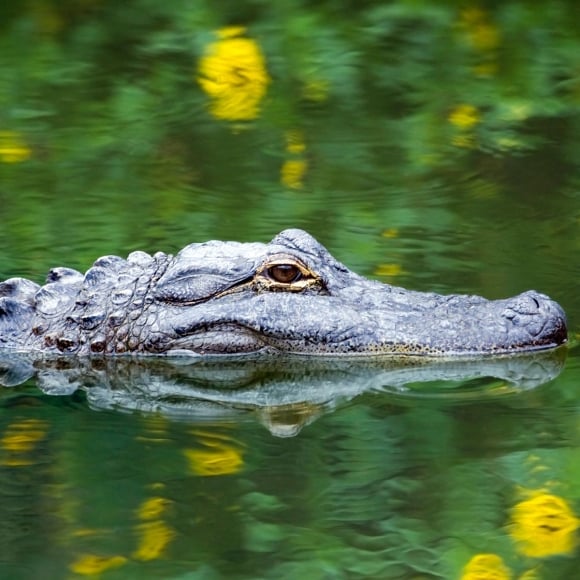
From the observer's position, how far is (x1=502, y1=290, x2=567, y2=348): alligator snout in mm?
8023

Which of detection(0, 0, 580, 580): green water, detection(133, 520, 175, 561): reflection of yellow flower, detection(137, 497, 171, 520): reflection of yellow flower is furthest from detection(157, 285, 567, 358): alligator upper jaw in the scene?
detection(133, 520, 175, 561): reflection of yellow flower

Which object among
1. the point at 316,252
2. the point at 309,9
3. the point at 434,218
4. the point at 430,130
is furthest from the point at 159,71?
the point at 316,252

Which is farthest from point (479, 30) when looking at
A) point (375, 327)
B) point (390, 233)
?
point (375, 327)

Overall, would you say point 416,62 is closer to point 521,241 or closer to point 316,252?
point 521,241

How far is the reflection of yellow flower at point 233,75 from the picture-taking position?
13094mm

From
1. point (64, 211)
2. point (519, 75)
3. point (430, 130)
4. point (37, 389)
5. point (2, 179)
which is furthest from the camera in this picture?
point (519, 75)

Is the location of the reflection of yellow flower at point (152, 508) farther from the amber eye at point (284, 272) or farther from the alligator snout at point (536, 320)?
the alligator snout at point (536, 320)

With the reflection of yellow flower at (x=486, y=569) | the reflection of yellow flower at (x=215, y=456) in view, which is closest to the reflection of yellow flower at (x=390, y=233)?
the reflection of yellow flower at (x=215, y=456)

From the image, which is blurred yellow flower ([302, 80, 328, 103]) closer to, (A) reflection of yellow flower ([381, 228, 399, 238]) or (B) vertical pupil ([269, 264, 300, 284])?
(A) reflection of yellow flower ([381, 228, 399, 238])

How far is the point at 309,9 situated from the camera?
14.7 m

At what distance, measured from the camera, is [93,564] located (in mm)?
5613

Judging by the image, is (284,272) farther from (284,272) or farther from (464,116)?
(464,116)

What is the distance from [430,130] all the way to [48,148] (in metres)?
3.01

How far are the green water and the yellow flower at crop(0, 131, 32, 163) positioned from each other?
37 mm
